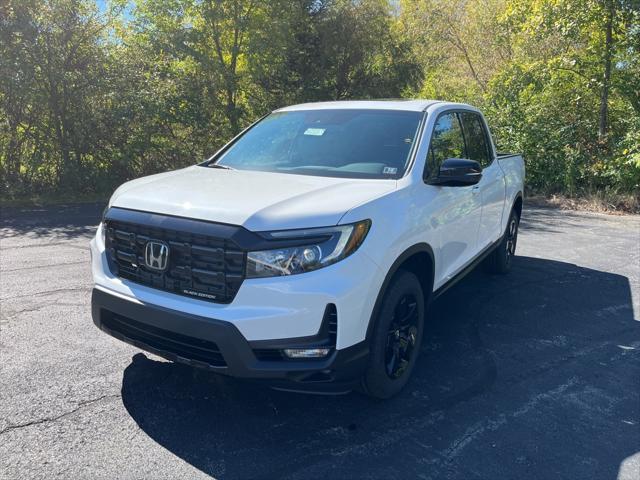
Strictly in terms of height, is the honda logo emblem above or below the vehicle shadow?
above

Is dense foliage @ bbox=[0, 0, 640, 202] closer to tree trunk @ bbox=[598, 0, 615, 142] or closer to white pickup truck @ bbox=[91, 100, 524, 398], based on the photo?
tree trunk @ bbox=[598, 0, 615, 142]

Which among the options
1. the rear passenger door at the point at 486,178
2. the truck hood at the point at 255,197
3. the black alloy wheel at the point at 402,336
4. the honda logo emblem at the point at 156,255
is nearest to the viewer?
the truck hood at the point at 255,197

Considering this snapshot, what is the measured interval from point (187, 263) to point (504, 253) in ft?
14.8

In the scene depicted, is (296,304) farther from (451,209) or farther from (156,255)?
(451,209)

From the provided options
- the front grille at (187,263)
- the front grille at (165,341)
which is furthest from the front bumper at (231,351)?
the front grille at (187,263)

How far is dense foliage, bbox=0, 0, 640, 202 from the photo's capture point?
1119 centimetres

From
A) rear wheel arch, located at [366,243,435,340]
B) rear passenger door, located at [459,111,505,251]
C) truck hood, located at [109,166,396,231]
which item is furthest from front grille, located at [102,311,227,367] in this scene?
rear passenger door, located at [459,111,505,251]

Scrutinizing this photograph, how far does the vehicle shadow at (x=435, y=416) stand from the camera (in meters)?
2.82

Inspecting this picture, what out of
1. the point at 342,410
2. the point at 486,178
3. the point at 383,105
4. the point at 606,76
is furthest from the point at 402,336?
the point at 606,76

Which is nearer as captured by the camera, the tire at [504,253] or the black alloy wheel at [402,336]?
the black alloy wheel at [402,336]

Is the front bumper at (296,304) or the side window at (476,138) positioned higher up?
the side window at (476,138)

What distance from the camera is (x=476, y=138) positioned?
5406 mm

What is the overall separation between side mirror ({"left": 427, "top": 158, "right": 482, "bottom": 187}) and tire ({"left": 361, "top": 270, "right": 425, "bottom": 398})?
747 millimetres

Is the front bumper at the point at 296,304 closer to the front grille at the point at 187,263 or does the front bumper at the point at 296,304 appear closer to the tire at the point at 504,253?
the front grille at the point at 187,263
